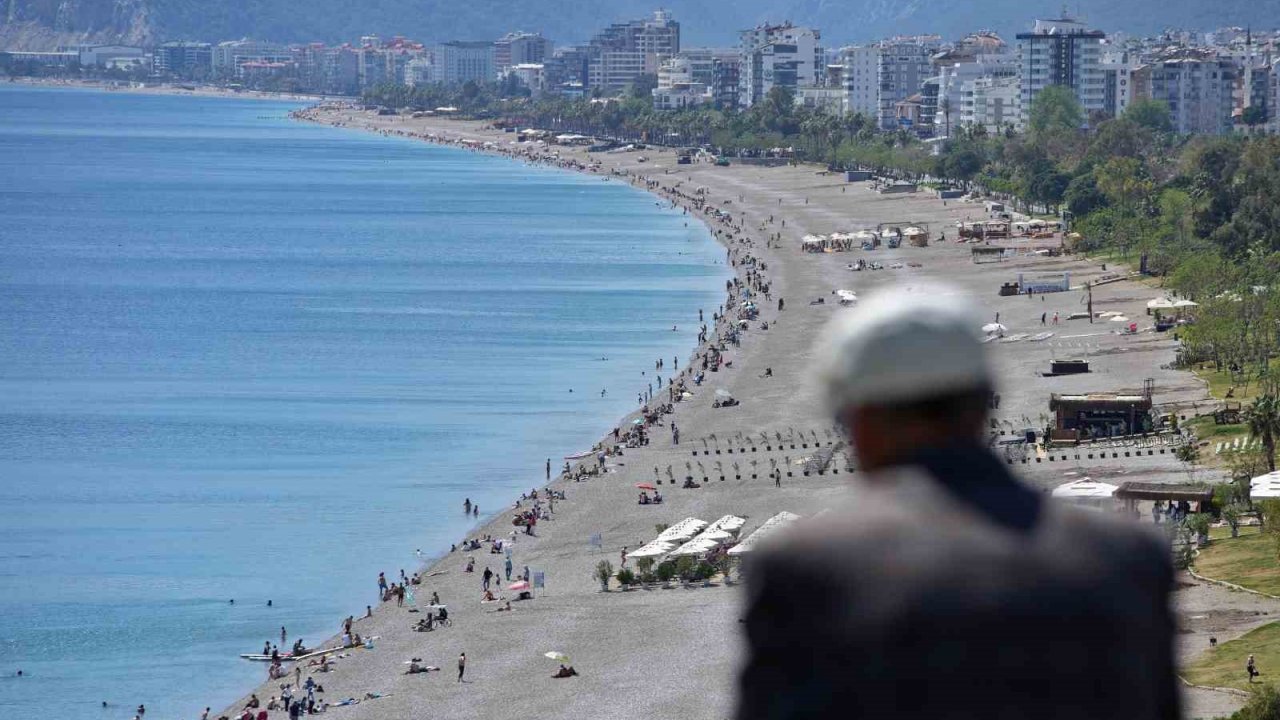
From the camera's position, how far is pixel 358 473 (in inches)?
2197

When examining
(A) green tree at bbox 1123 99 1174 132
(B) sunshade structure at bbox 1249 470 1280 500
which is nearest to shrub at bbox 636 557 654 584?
(B) sunshade structure at bbox 1249 470 1280 500

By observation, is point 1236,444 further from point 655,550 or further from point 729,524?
point 655,550

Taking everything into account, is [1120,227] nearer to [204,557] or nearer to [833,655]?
[204,557]

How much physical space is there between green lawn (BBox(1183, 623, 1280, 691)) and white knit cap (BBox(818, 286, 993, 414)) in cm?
2406

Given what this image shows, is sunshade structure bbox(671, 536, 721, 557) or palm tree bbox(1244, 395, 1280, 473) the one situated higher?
palm tree bbox(1244, 395, 1280, 473)

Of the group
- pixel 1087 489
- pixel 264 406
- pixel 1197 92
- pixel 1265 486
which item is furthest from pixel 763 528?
pixel 1197 92

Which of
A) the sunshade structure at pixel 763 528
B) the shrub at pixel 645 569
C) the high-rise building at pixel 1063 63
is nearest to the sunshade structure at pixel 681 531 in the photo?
the sunshade structure at pixel 763 528

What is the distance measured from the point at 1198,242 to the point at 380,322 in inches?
1362

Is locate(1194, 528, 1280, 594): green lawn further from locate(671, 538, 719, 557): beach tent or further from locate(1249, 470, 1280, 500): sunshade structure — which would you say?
locate(671, 538, 719, 557): beach tent

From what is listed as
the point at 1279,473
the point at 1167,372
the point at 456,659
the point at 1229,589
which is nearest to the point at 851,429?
the point at 1229,589

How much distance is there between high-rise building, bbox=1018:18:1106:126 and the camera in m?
190

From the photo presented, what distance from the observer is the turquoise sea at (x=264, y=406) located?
41.1 m

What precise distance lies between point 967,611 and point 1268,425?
134 feet

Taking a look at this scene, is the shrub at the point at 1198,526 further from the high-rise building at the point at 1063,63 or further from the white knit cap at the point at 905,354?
the high-rise building at the point at 1063,63
